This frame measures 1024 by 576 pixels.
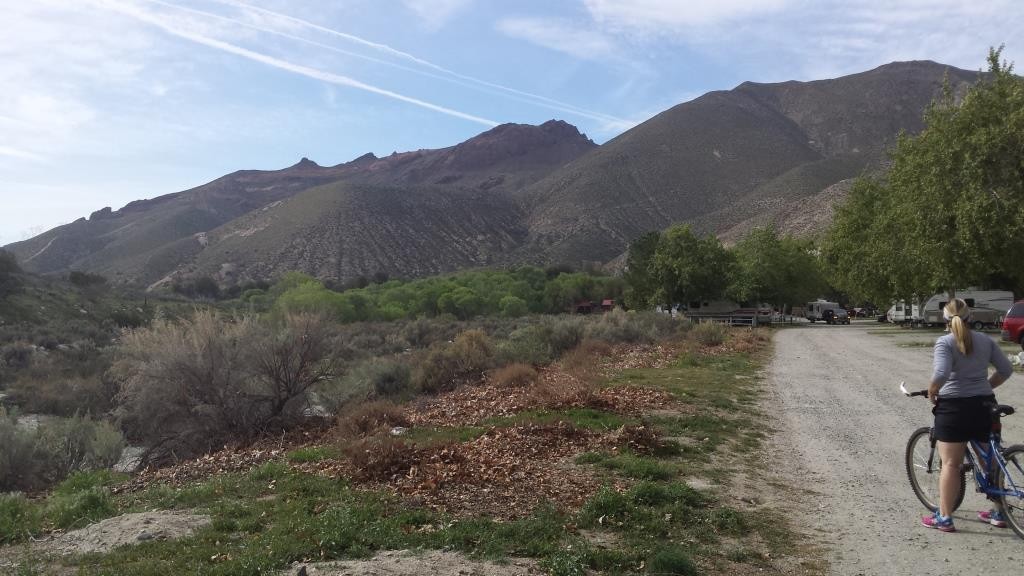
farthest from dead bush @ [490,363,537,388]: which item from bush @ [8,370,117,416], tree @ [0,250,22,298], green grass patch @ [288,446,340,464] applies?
tree @ [0,250,22,298]

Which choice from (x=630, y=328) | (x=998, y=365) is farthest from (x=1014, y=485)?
(x=630, y=328)

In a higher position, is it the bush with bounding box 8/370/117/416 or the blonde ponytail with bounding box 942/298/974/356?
the blonde ponytail with bounding box 942/298/974/356

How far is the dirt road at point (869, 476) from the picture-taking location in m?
5.18

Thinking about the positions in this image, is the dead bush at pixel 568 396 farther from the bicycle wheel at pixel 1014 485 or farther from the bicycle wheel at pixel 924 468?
the bicycle wheel at pixel 1014 485

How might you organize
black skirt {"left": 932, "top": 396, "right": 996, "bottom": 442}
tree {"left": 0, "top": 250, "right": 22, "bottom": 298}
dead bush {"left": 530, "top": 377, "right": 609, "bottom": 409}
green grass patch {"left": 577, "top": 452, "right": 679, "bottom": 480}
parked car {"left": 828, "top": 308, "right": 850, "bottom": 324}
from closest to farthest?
black skirt {"left": 932, "top": 396, "right": 996, "bottom": 442} < green grass patch {"left": 577, "top": 452, "right": 679, "bottom": 480} < dead bush {"left": 530, "top": 377, "right": 609, "bottom": 409} < tree {"left": 0, "top": 250, "right": 22, "bottom": 298} < parked car {"left": 828, "top": 308, "right": 850, "bottom": 324}

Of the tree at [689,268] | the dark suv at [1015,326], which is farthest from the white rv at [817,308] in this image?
the dark suv at [1015,326]

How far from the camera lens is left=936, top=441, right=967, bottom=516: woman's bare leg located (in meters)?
5.62

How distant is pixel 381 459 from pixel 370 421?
3781 millimetres

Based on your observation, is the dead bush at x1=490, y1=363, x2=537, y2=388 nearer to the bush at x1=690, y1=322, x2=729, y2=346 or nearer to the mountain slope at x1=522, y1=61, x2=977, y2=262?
the bush at x1=690, y1=322, x2=729, y2=346

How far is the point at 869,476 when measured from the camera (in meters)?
7.71

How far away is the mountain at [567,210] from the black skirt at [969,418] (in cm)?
6926

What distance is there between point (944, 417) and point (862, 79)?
14717cm

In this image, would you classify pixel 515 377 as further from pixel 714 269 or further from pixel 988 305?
pixel 714 269

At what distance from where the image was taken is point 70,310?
43.1 meters
